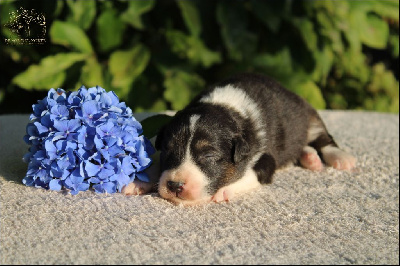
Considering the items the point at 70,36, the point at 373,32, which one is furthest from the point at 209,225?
the point at 373,32

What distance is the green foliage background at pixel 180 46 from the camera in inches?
234

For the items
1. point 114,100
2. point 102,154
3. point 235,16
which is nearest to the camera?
point 102,154

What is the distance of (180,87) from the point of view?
6207 millimetres

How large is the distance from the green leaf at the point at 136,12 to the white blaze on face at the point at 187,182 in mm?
2555

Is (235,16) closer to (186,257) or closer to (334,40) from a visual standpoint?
(334,40)

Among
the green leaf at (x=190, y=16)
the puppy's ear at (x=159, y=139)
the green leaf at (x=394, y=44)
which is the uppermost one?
the green leaf at (x=190, y=16)

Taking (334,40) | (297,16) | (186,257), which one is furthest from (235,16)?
(186,257)

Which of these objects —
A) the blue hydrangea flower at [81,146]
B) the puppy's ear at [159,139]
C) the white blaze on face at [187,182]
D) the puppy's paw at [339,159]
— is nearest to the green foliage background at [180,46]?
the puppy's paw at [339,159]

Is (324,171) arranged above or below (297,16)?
below

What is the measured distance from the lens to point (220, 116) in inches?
153

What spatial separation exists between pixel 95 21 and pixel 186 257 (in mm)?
4243

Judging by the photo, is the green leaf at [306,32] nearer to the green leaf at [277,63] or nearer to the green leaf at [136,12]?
the green leaf at [277,63]

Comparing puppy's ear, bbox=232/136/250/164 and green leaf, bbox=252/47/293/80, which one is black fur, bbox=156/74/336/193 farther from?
green leaf, bbox=252/47/293/80

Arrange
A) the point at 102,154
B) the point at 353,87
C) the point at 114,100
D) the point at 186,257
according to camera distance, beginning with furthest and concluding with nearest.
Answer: the point at 353,87, the point at 114,100, the point at 102,154, the point at 186,257
